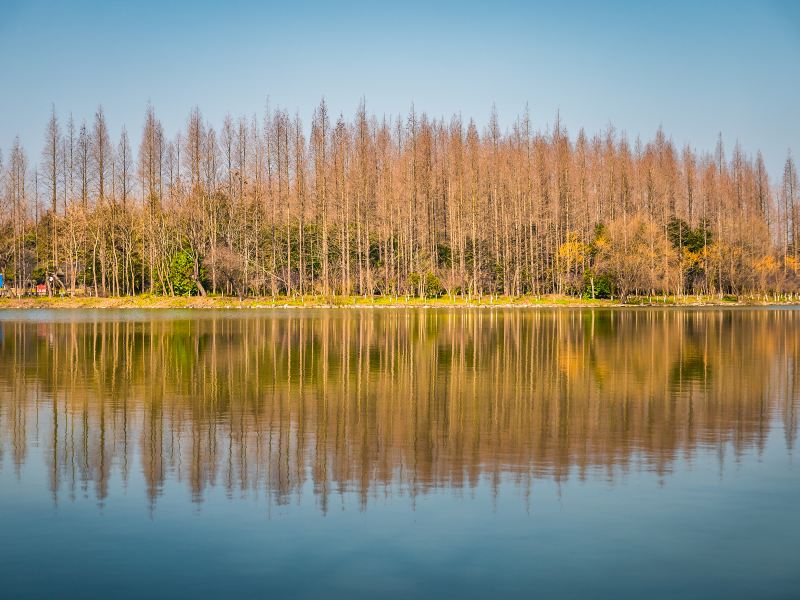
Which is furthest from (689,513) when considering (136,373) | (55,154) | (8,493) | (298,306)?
(55,154)

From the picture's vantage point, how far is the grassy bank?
63.6 meters

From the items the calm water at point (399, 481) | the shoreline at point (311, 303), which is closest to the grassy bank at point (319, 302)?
the shoreline at point (311, 303)

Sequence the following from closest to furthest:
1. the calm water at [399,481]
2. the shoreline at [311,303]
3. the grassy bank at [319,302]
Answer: the calm water at [399,481] < the shoreline at [311,303] < the grassy bank at [319,302]

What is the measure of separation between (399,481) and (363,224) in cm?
6477

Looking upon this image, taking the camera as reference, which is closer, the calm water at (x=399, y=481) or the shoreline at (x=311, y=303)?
the calm water at (x=399, y=481)

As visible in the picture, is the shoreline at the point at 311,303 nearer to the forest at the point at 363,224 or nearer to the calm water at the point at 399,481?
the forest at the point at 363,224

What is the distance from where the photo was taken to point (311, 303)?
6488 centimetres

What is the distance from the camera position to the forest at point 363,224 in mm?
69125

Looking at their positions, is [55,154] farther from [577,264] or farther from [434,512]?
[434,512]

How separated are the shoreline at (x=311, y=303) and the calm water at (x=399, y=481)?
137 feet

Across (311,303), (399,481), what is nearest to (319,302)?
(311,303)

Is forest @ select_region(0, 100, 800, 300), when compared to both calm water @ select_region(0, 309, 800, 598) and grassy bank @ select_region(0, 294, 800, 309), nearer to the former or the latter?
grassy bank @ select_region(0, 294, 800, 309)

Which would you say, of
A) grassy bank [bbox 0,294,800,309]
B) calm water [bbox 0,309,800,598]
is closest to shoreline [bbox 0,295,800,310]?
grassy bank [bbox 0,294,800,309]

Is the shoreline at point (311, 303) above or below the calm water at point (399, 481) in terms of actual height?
above
